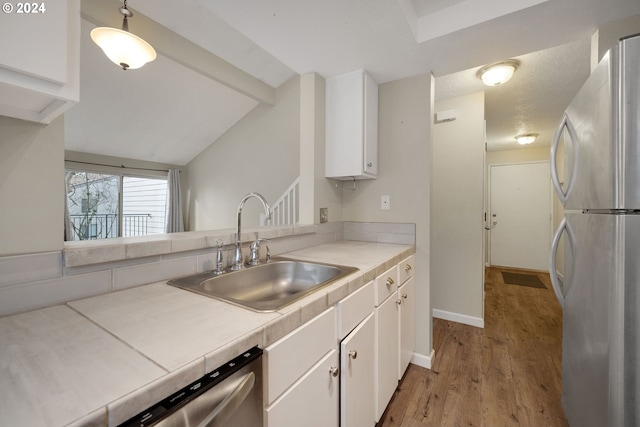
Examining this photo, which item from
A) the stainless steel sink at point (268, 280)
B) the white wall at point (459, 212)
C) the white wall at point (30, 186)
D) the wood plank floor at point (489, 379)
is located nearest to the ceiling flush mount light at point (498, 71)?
the white wall at point (459, 212)

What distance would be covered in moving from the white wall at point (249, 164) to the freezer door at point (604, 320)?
2934 millimetres

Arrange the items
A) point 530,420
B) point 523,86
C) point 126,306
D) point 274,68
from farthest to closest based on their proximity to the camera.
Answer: point 274,68
point 523,86
point 530,420
point 126,306

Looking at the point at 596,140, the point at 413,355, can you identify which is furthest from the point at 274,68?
the point at 413,355

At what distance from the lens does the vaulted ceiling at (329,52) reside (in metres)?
1.42

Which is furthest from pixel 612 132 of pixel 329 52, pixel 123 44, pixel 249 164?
pixel 249 164

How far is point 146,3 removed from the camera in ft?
6.83

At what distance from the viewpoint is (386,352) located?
147cm

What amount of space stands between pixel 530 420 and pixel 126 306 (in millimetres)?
2097

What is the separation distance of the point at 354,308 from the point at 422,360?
1281 mm

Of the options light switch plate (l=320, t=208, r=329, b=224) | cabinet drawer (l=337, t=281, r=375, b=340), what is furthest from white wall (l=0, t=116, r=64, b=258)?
light switch plate (l=320, t=208, r=329, b=224)

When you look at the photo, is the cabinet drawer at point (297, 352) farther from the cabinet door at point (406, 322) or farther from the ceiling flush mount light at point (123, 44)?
the ceiling flush mount light at point (123, 44)

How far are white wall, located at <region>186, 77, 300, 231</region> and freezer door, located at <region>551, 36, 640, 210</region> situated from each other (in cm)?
284

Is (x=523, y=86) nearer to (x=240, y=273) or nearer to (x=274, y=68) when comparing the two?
(x=274, y=68)

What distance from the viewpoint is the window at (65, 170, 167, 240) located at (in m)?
4.42
